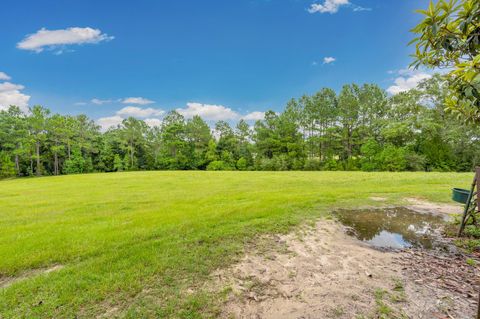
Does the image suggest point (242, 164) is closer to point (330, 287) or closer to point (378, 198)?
point (378, 198)

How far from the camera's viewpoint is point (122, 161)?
3478 cm

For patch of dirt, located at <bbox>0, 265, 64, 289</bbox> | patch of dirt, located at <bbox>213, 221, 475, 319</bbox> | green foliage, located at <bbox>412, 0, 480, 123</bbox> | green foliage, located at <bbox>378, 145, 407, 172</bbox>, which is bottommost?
patch of dirt, located at <bbox>0, 265, 64, 289</bbox>

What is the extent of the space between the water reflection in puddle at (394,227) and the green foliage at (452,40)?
243 centimetres

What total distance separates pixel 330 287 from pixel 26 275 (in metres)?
4.07

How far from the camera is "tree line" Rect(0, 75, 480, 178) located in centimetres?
2314

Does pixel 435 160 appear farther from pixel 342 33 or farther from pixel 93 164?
pixel 93 164

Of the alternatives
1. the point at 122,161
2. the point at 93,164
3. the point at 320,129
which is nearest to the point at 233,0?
the point at 320,129

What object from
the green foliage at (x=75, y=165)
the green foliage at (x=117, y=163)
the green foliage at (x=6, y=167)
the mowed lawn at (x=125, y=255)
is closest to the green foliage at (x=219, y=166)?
the green foliage at (x=117, y=163)

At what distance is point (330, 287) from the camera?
7.79 feet

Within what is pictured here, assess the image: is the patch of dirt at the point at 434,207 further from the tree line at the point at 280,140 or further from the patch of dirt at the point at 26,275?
the tree line at the point at 280,140

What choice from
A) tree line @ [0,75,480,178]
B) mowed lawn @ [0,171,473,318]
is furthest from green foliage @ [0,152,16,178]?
mowed lawn @ [0,171,473,318]

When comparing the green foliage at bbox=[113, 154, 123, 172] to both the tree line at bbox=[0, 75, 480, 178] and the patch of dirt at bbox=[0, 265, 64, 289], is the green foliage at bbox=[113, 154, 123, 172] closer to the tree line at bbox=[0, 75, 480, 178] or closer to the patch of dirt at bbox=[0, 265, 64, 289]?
the tree line at bbox=[0, 75, 480, 178]

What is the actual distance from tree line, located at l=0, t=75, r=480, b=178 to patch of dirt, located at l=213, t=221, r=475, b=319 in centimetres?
2514

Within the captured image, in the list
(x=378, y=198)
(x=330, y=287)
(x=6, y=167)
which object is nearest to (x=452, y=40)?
(x=330, y=287)
